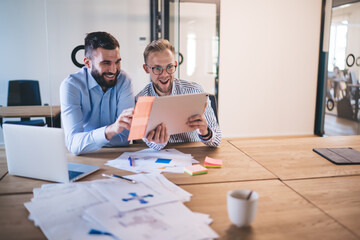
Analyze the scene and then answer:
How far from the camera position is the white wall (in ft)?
15.2

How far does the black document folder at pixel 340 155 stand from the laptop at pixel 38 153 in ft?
3.72

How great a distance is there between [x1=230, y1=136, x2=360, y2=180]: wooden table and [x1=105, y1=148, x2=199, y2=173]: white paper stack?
0.37m

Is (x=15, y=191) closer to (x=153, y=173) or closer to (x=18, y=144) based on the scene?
(x=18, y=144)

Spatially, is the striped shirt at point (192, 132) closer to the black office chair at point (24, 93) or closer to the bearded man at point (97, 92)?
the bearded man at point (97, 92)

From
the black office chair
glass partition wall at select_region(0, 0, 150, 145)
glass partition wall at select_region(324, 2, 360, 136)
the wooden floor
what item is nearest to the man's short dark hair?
glass partition wall at select_region(0, 0, 150, 145)

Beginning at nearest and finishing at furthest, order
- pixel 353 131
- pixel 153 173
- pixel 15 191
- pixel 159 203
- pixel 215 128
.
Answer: pixel 159 203
pixel 15 191
pixel 153 173
pixel 215 128
pixel 353 131

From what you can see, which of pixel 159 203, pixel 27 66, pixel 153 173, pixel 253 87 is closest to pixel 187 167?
pixel 153 173

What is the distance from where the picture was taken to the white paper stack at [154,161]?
131 cm

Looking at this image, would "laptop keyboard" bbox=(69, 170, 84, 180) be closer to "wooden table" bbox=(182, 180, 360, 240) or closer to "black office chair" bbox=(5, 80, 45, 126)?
"wooden table" bbox=(182, 180, 360, 240)

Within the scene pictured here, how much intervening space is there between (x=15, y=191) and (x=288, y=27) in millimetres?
4635

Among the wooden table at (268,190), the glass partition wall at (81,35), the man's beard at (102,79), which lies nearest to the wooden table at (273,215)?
the wooden table at (268,190)

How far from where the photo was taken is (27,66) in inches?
153

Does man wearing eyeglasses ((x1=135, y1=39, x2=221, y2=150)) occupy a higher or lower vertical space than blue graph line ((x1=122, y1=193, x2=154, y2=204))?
higher

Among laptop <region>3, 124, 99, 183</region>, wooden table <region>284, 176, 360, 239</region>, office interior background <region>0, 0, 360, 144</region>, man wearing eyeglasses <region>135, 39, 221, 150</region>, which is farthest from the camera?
office interior background <region>0, 0, 360, 144</region>
